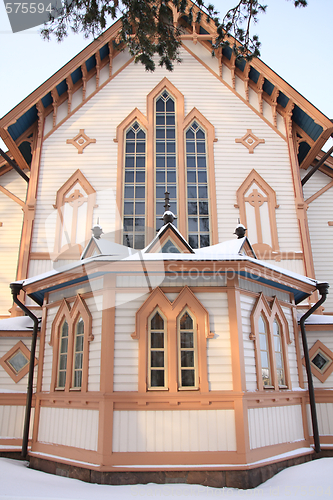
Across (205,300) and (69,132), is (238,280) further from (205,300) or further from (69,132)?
(69,132)

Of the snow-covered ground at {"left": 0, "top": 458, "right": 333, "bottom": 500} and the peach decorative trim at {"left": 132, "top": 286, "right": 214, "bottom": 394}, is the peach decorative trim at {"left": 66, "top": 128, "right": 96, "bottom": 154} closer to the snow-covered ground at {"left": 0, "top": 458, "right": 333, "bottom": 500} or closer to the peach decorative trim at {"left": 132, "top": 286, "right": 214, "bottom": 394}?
the peach decorative trim at {"left": 132, "top": 286, "right": 214, "bottom": 394}

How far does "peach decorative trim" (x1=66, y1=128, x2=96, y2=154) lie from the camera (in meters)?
12.5

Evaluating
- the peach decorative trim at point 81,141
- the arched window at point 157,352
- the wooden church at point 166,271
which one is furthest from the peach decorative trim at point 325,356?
the peach decorative trim at point 81,141

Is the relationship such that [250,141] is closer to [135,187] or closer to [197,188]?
[197,188]

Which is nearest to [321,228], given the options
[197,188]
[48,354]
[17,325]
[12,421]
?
[197,188]

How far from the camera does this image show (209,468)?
6.18 meters

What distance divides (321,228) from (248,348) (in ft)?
23.1

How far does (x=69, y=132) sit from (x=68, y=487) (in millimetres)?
9995

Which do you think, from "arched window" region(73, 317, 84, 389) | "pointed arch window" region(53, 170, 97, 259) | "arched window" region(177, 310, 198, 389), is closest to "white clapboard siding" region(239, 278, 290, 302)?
"arched window" region(177, 310, 198, 389)

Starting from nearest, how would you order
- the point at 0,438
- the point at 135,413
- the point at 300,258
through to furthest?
the point at 135,413
the point at 0,438
the point at 300,258

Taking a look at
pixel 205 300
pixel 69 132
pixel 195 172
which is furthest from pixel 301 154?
pixel 205 300

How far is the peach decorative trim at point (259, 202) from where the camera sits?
11453 millimetres

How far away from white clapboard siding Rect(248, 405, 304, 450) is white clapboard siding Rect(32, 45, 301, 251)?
5108 millimetres

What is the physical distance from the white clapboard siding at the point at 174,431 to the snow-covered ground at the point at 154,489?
549mm
